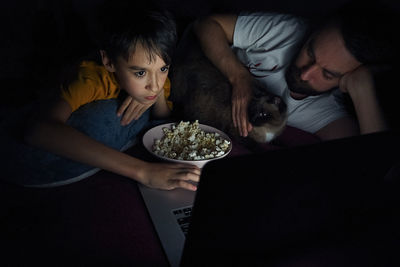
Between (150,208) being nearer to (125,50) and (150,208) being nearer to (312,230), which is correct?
(312,230)

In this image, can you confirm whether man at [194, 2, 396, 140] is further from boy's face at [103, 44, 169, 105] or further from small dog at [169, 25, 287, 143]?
boy's face at [103, 44, 169, 105]

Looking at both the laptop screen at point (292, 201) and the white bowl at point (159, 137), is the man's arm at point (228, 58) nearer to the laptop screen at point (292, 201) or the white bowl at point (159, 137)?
the white bowl at point (159, 137)

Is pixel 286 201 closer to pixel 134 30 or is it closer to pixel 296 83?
pixel 134 30

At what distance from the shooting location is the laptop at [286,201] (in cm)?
37

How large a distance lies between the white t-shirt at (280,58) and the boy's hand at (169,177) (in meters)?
0.71

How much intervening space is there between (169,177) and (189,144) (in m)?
0.20

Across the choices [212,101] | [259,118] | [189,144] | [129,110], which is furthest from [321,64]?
[129,110]

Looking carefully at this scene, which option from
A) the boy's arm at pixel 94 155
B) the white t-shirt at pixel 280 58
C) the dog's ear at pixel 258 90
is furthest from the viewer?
the white t-shirt at pixel 280 58


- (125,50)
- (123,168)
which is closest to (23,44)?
(125,50)

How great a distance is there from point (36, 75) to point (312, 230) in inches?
49.3

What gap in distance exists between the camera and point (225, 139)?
97 cm

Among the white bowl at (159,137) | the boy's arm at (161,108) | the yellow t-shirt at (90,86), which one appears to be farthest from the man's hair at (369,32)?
the yellow t-shirt at (90,86)

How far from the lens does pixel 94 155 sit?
74 cm

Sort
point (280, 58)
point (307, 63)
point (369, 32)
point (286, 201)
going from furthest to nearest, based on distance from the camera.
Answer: point (280, 58) → point (307, 63) → point (369, 32) → point (286, 201)
